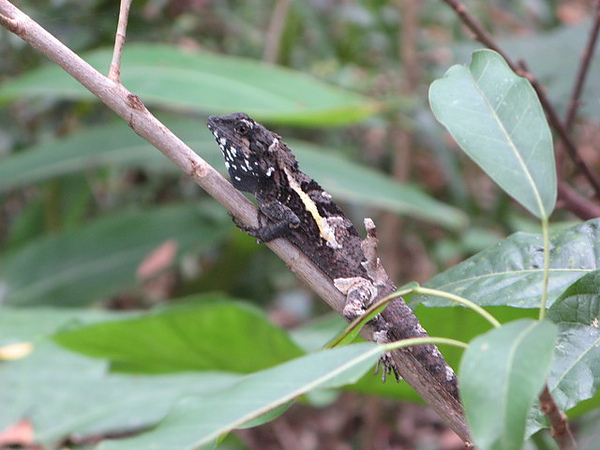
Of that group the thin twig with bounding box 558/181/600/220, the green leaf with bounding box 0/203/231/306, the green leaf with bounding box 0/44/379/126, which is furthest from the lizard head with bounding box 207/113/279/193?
the green leaf with bounding box 0/203/231/306

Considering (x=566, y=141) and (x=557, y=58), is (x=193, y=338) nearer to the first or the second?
(x=566, y=141)

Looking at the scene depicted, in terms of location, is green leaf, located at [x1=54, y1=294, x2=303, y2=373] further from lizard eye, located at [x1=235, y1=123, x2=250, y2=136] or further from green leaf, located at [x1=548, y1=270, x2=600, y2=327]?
green leaf, located at [x1=548, y1=270, x2=600, y2=327]

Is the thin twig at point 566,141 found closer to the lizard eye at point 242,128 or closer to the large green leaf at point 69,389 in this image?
the lizard eye at point 242,128

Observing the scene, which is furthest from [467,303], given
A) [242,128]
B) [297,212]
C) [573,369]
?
[242,128]

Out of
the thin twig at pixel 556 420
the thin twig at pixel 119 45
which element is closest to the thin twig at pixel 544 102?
the thin twig at pixel 119 45

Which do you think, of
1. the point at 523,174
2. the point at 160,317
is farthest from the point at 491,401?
the point at 160,317

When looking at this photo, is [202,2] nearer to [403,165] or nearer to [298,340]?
[403,165]
